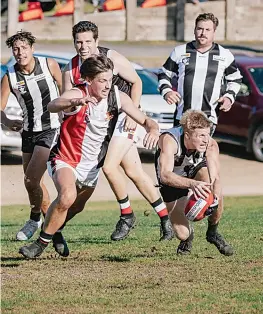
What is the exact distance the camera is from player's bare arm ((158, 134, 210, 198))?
849 centimetres

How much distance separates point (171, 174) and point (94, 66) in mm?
1059

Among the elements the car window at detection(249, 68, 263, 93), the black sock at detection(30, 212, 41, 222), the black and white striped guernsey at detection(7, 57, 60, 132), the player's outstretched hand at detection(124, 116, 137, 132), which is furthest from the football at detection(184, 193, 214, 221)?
the car window at detection(249, 68, 263, 93)

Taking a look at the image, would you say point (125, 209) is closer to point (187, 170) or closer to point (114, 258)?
point (114, 258)

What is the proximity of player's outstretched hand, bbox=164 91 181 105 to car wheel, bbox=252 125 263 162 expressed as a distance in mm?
9840

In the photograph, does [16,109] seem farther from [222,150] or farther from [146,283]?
[146,283]

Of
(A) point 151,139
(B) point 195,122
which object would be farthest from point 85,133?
(B) point 195,122

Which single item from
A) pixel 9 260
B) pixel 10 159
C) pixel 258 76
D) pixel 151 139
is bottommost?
pixel 10 159

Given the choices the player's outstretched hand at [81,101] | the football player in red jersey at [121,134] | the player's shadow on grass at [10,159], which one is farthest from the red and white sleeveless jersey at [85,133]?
the player's shadow on grass at [10,159]

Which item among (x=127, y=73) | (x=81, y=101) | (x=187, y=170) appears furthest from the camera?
(x=127, y=73)

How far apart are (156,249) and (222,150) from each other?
1261 cm

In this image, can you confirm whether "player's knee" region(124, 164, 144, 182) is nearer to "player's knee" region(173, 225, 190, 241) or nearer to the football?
"player's knee" region(173, 225, 190, 241)

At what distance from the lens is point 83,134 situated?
29.3ft

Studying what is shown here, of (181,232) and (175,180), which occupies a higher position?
(175,180)

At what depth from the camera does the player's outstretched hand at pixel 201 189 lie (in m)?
8.48
